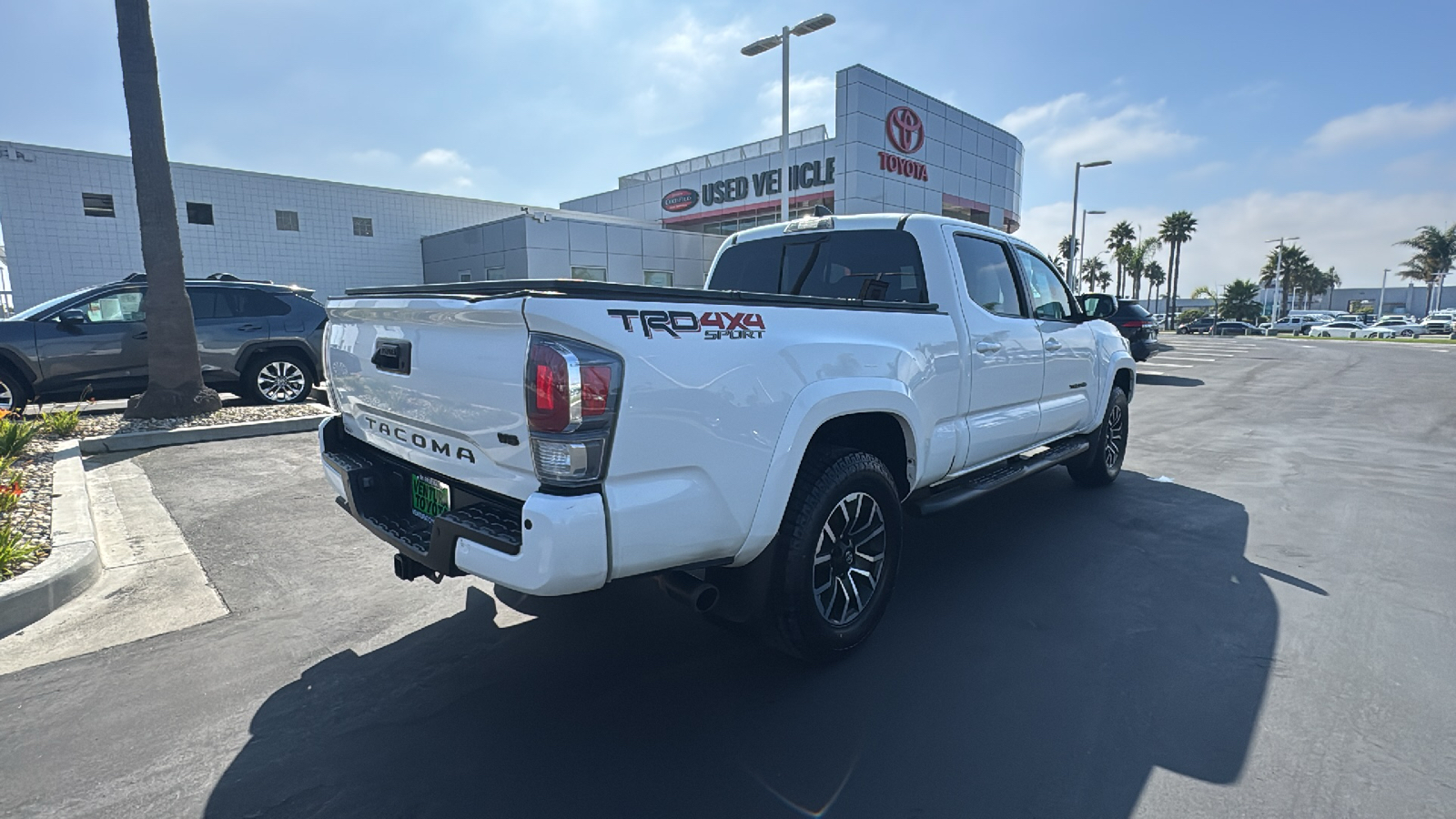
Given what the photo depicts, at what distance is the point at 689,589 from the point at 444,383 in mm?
1134

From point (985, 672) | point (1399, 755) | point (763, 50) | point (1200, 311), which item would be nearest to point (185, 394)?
point (985, 672)

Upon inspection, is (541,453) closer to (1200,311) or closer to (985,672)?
(985,672)

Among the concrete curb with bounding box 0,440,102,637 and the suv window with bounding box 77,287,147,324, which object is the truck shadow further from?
the suv window with bounding box 77,287,147,324

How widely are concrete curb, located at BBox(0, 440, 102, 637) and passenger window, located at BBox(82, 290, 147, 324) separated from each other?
15.1ft

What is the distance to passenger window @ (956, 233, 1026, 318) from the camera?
13.5ft

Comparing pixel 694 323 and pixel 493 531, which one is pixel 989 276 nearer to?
pixel 694 323

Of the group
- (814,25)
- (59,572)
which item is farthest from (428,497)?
(814,25)

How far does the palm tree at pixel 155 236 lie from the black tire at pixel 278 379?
117 cm

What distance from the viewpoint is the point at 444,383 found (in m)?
2.51

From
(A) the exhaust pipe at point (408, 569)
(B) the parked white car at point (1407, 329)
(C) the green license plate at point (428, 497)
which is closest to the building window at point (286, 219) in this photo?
(C) the green license plate at point (428, 497)

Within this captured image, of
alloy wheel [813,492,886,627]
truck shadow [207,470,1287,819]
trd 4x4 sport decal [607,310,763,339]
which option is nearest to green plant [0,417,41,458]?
truck shadow [207,470,1287,819]

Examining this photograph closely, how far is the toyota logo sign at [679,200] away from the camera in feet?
88.3

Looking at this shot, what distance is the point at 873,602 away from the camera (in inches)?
127

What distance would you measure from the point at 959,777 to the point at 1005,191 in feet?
93.7
